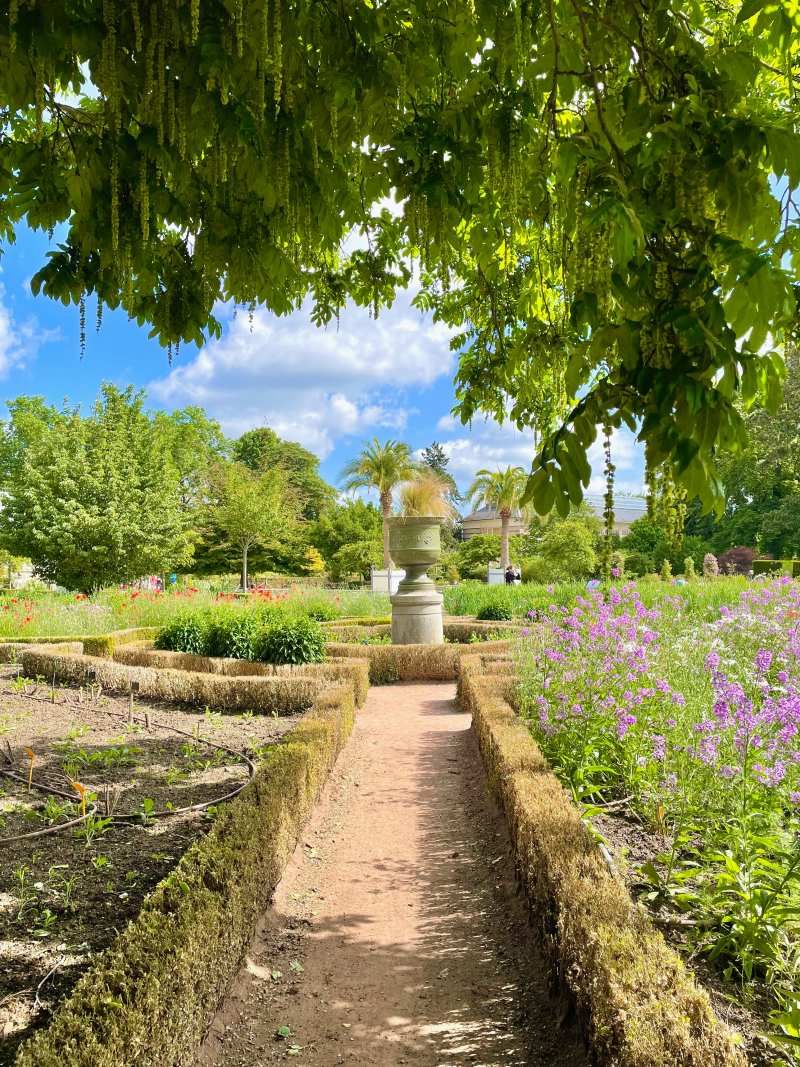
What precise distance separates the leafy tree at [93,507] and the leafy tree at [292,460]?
82.7ft

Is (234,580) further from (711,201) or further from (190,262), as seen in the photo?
(711,201)

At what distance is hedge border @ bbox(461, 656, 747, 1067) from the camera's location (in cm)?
204

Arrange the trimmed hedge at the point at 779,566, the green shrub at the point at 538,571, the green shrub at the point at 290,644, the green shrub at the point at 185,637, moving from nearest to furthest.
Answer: the green shrub at the point at 290,644
the green shrub at the point at 185,637
the trimmed hedge at the point at 779,566
the green shrub at the point at 538,571

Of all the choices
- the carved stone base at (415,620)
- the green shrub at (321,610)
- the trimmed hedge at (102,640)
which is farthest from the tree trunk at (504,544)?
the trimmed hedge at (102,640)

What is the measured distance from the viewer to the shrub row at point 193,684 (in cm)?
820

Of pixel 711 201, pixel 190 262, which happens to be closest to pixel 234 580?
pixel 190 262

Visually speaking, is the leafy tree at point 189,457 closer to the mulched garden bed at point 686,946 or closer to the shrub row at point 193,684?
the shrub row at point 193,684

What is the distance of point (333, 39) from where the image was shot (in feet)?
8.24

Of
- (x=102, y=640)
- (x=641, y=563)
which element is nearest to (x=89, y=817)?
(x=102, y=640)

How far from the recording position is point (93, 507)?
23844mm

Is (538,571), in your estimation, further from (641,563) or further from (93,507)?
(93,507)

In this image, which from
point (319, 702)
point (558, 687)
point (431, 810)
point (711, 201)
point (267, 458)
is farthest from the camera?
point (267, 458)

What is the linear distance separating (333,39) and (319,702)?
19.1ft

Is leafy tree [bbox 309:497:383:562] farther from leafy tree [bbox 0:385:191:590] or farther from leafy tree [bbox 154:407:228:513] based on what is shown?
leafy tree [bbox 0:385:191:590]
